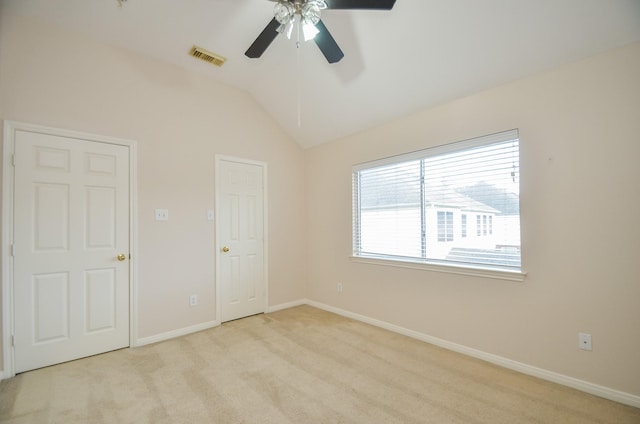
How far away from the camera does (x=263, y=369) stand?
7.97 feet

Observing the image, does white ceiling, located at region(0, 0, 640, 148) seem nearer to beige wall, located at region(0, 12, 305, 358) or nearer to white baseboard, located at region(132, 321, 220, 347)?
beige wall, located at region(0, 12, 305, 358)

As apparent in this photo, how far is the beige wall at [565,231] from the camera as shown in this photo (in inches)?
76.7

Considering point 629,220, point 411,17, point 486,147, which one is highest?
point 411,17

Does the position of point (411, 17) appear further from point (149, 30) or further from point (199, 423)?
point (199, 423)

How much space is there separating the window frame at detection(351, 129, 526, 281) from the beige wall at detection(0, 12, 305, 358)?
1260mm

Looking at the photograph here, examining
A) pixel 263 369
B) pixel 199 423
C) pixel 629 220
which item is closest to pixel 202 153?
pixel 263 369

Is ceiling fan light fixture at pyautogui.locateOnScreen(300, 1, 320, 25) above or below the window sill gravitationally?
above

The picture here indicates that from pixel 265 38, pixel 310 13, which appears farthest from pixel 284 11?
pixel 265 38

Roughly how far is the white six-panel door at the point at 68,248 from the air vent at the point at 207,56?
4.21 ft

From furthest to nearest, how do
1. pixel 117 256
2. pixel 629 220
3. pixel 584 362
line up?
pixel 117 256, pixel 584 362, pixel 629 220

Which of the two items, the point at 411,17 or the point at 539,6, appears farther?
the point at 411,17

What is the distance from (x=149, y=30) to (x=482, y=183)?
352 cm

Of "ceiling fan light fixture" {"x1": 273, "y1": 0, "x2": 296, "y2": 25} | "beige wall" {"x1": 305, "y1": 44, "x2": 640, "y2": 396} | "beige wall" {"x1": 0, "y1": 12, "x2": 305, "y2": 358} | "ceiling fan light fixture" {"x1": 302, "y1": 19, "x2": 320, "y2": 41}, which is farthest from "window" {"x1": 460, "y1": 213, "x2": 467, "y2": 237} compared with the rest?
"beige wall" {"x1": 0, "y1": 12, "x2": 305, "y2": 358}

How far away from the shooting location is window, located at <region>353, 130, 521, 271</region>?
249cm
